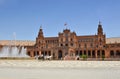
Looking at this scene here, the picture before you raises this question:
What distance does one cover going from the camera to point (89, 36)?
8944cm

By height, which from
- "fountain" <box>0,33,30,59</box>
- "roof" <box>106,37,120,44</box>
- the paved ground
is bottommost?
the paved ground

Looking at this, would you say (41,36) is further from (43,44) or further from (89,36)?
(89,36)

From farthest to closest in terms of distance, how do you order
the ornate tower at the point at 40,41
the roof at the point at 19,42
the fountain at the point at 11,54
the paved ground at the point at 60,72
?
the roof at the point at 19,42, the ornate tower at the point at 40,41, the fountain at the point at 11,54, the paved ground at the point at 60,72

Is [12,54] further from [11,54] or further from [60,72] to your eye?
[60,72]

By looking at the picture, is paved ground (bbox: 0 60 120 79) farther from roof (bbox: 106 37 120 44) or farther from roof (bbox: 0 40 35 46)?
roof (bbox: 0 40 35 46)

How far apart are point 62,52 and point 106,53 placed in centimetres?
1608

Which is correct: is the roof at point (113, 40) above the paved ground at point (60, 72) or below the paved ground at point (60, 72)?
above

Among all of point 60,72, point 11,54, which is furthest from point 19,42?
point 60,72

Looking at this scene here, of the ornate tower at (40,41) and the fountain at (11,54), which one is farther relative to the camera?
the ornate tower at (40,41)

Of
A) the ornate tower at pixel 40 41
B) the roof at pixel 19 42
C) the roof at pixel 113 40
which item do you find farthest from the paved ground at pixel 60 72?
the roof at pixel 19 42

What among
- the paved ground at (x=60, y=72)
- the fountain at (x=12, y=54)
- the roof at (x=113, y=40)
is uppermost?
the roof at (x=113, y=40)

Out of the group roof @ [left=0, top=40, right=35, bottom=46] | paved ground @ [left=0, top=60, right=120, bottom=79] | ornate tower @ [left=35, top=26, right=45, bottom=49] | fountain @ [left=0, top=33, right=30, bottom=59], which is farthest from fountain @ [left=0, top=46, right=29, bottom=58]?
paved ground @ [left=0, top=60, right=120, bottom=79]

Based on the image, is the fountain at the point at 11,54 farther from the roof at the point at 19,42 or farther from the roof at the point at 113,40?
the roof at the point at 113,40

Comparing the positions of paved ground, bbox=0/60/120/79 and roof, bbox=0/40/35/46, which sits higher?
roof, bbox=0/40/35/46
